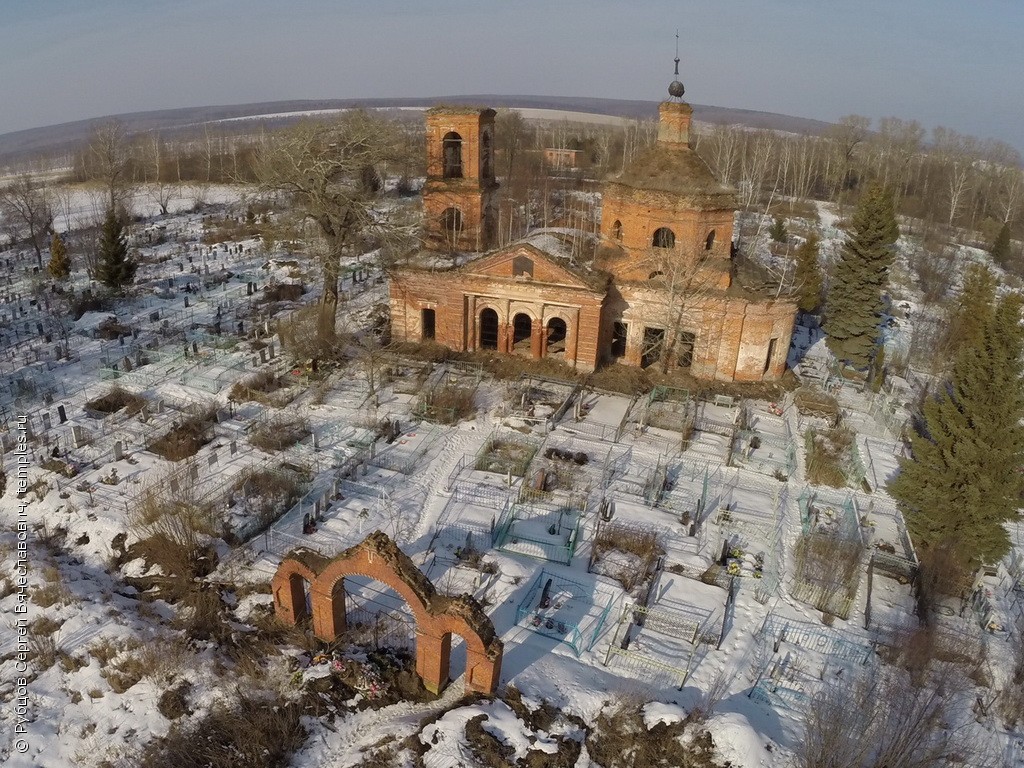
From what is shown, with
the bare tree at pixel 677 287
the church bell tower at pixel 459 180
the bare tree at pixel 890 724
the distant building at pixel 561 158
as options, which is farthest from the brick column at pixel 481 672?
the distant building at pixel 561 158

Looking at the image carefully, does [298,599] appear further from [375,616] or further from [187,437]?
[187,437]

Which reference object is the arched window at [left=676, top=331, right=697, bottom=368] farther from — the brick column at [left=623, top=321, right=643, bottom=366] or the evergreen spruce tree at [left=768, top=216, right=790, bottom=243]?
the evergreen spruce tree at [left=768, top=216, right=790, bottom=243]

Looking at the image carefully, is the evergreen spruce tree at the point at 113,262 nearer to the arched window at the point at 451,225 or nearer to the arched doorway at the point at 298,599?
the arched window at the point at 451,225

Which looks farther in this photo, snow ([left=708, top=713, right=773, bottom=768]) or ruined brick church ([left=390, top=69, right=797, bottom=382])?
ruined brick church ([left=390, top=69, right=797, bottom=382])

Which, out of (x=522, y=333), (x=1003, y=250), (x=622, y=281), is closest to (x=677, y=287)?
(x=622, y=281)

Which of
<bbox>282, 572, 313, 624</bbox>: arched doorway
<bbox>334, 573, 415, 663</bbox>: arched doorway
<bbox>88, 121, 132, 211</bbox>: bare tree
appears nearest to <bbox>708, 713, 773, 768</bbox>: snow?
<bbox>334, 573, 415, 663</bbox>: arched doorway

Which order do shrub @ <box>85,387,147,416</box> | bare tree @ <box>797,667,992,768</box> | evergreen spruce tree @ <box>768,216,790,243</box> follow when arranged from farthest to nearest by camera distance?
1. evergreen spruce tree @ <box>768,216,790,243</box>
2. shrub @ <box>85,387,147,416</box>
3. bare tree @ <box>797,667,992,768</box>

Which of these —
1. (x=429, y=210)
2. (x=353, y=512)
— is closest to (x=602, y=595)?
(x=353, y=512)
